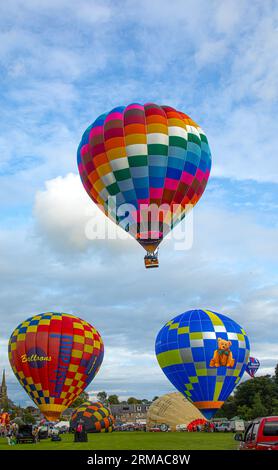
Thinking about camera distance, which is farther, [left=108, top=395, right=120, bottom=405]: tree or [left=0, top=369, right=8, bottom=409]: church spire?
[left=108, top=395, right=120, bottom=405]: tree

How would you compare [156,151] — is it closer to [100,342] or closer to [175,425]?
[100,342]

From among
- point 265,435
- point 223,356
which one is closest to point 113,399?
point 223,356

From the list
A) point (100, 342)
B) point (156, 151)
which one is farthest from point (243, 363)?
point (156, 151)

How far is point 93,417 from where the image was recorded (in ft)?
133

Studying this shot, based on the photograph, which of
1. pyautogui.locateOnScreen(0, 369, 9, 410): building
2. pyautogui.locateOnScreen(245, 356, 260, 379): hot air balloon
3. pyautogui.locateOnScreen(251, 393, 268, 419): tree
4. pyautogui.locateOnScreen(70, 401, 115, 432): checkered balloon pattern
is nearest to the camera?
pyautogui.locateOnScreen(70, 401, 115, 432): checkered balloon pattern

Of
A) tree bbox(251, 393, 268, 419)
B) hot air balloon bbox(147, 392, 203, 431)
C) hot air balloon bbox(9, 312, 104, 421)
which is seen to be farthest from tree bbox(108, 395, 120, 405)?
hot air balloon bbox(9, 312, 104, 421)

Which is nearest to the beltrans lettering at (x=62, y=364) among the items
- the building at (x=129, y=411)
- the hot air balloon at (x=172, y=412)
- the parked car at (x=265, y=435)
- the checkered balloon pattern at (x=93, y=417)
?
the checkered balloon pattern at (x=93, y=417)

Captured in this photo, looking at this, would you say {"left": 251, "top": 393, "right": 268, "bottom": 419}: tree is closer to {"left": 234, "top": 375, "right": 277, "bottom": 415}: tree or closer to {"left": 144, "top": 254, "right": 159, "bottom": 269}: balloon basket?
{"left": 234, "top": 375, "right": 277, "bottom": 415}: tree

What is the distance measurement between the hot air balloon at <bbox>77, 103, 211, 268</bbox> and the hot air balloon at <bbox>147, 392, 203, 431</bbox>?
2460cm

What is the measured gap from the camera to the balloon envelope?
204 ft

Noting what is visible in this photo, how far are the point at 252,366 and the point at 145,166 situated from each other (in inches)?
1635

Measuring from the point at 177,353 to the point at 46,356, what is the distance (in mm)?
8972

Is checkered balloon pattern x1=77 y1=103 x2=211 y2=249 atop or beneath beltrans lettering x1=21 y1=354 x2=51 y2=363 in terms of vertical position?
atop

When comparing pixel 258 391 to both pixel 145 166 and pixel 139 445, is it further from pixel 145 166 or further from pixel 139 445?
pixel 139 445
